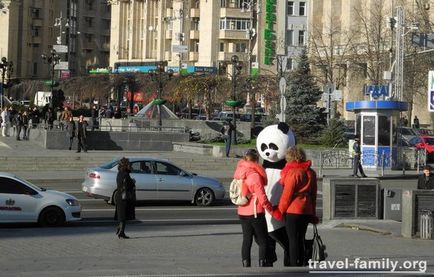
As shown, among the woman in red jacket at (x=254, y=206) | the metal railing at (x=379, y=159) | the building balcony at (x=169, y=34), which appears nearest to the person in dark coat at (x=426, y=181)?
the woman in red jacket at (x=254, y=206)

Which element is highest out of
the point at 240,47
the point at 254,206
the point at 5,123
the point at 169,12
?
the point at 169,12

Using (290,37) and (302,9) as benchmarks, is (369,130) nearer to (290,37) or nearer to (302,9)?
(290,37)

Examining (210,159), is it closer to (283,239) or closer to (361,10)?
(283,239)

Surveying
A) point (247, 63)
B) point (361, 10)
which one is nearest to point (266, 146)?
point (361, 10)

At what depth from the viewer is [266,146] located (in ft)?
40.1

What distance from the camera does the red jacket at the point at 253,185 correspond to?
11656 mm

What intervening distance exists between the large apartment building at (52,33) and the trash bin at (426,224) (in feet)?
303

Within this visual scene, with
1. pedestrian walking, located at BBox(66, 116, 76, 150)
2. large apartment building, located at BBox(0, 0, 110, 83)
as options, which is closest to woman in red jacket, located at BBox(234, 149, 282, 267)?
pedestrian walking, located at BBox(66, 116, 76, 150)

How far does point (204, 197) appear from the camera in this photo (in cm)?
2558

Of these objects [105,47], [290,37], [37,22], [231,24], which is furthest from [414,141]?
[105,47]

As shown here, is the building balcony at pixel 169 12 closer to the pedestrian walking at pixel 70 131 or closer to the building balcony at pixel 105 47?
the building balcony at pixel 105 47

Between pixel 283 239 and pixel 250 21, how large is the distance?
84322 mm

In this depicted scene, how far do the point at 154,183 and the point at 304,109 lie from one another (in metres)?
24.8

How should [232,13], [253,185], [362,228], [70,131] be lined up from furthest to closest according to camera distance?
1. [232,13]
2. [70,131]
3. [362,228]
4. [253,185]
